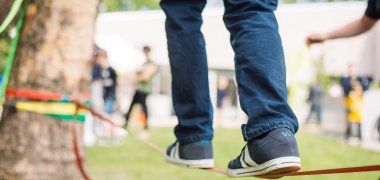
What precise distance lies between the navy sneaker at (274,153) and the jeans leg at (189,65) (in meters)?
0.41

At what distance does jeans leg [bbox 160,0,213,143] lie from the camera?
217 centimetres

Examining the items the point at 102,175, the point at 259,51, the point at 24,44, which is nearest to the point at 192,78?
the point at 259,51

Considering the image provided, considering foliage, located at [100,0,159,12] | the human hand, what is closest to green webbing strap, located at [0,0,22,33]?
the human hand

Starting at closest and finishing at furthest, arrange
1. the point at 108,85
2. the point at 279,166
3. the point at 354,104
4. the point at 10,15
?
the point at 279,166, the point at 10,15, the point at 108,85, the point at 354,104

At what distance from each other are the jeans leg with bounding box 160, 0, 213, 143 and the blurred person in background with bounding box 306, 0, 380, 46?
2.56 feet

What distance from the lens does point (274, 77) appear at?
5.94 feet

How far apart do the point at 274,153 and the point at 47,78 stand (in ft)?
6.67

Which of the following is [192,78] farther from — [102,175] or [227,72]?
[227,72]

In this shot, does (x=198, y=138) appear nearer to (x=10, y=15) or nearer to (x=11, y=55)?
(x=10, y=15)

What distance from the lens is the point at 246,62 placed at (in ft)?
6.05

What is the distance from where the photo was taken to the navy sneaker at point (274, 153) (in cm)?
173

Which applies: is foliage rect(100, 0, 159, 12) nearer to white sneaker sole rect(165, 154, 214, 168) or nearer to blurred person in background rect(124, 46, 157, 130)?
blurred person in background rect(124, 46, 157, 130)

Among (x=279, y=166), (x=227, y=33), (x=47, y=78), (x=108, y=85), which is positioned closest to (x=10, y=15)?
(x=47, y=78)

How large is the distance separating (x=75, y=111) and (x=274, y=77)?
1810mm
